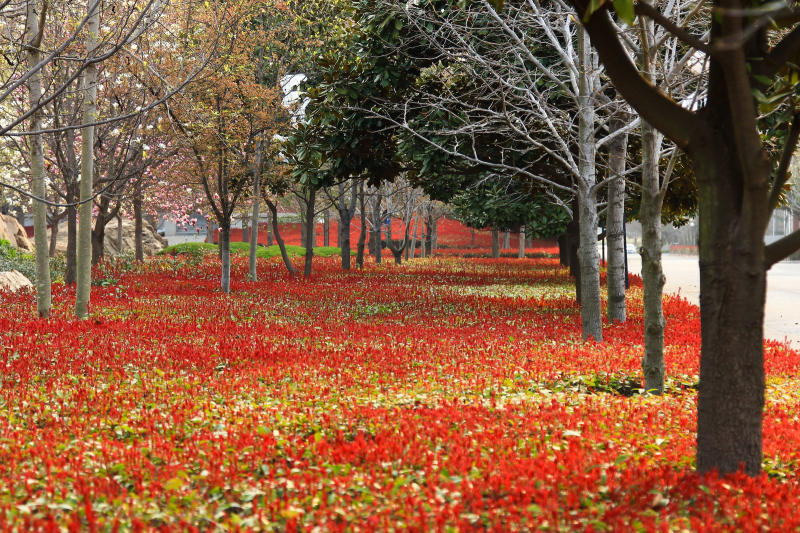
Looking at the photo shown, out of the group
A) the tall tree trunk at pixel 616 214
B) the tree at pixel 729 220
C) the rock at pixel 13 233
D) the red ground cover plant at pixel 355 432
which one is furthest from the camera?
the rock at pixel 13 233

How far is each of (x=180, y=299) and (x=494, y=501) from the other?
40.5 feet

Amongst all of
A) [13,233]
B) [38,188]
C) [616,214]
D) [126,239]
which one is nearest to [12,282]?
[38,188]

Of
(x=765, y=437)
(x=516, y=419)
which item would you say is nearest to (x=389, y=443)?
(x=516, y=419)

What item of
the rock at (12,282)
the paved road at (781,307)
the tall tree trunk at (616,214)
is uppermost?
the tall tree trunk at (616,214)

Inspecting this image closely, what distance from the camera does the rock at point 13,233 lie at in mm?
28938

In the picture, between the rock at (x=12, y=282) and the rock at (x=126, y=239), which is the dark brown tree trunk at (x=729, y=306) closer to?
the rock at (x=12, y=282)

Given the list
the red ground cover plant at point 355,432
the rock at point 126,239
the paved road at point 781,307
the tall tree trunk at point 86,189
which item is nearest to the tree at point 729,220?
the red ground cover plant at point 355,432

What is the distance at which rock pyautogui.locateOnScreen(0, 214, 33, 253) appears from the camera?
94.9ft

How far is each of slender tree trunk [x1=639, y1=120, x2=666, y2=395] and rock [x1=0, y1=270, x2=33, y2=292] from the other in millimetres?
14737

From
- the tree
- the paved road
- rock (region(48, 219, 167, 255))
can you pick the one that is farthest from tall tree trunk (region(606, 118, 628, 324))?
rock (region(48, 219, 167, 255))

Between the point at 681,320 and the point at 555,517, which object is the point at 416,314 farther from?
the point at 555,517

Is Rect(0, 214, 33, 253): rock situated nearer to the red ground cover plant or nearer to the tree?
the red ground cover plant

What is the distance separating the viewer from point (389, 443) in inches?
174

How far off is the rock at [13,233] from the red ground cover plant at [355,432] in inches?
852
